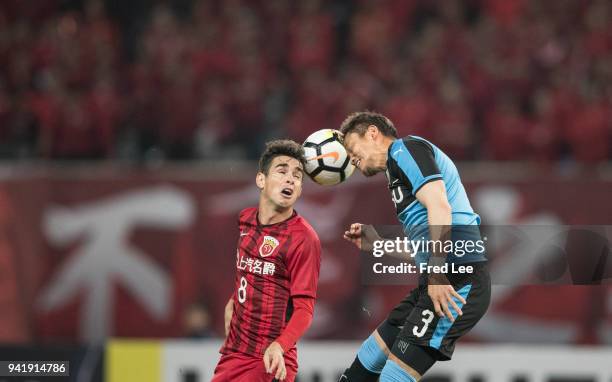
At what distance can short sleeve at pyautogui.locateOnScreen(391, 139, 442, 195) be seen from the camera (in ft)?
17.2

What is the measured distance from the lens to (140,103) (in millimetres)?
12078

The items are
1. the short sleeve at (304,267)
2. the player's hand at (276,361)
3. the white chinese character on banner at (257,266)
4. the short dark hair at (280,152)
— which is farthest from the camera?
the short dark hair at (280,152)

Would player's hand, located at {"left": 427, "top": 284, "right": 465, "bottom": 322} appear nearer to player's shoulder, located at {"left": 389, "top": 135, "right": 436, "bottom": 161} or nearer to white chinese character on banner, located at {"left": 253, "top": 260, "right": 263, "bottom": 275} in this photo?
player's shoulder, located at {"left": 389, "top": 135, "right": 436, "bottom": 161}

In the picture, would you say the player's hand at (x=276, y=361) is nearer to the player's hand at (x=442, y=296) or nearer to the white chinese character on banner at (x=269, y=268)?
the white chinese character on banner at (x=269, y=268)

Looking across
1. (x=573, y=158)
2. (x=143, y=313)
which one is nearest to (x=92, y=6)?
(x=143, y=313)

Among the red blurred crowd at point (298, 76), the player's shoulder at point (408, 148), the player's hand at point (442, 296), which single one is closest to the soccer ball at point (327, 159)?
the player's shoulder at point (408, 148)

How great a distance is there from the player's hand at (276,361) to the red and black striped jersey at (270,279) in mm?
259

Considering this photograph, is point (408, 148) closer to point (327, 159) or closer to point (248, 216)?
point (327, 159)

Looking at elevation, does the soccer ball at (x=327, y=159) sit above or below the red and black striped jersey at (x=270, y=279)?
above

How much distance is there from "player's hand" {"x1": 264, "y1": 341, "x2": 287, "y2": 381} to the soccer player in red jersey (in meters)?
0.15

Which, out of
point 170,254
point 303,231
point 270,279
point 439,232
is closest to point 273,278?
point 270,279

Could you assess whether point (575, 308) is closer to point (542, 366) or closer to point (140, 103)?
point (542, 366)

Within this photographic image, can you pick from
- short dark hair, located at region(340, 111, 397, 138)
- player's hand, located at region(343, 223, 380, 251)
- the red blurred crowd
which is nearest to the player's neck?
player's hand, located at region(343, 223, 380, 251)

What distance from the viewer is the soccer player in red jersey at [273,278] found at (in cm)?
537
